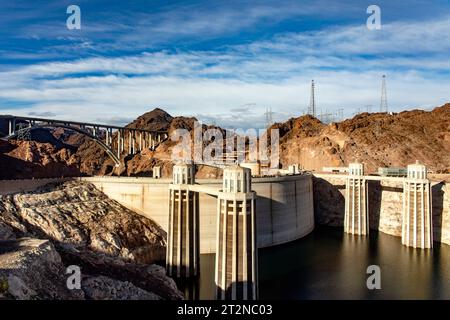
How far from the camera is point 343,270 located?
148ft

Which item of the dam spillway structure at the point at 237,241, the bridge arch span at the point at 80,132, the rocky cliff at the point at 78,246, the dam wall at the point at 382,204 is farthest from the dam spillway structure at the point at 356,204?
the bridge arch span at the point at 80,132

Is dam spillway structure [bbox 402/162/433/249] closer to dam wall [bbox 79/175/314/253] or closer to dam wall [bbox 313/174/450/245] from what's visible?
dam wall [bbox 313/174/450/245]

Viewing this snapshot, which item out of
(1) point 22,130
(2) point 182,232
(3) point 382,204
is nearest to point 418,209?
(3) point 382,204

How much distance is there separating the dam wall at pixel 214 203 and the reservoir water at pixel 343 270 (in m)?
1.87

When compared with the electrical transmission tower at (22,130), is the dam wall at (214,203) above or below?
below

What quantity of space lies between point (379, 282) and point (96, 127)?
79672 millimetres

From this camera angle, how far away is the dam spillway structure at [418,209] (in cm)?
5488

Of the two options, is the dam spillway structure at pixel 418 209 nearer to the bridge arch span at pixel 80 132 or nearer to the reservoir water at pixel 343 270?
the reservoir water at pixel 343 270

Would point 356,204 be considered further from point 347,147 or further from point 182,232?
point 182,232

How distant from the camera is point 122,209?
51.2 m

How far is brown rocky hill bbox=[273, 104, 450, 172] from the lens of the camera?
302ft

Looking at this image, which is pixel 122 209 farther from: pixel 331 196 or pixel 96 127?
pixel 96 127

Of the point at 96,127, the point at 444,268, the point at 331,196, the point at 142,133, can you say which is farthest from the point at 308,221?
the point at 142,133

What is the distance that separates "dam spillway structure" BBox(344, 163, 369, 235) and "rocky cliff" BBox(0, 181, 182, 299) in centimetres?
3257
